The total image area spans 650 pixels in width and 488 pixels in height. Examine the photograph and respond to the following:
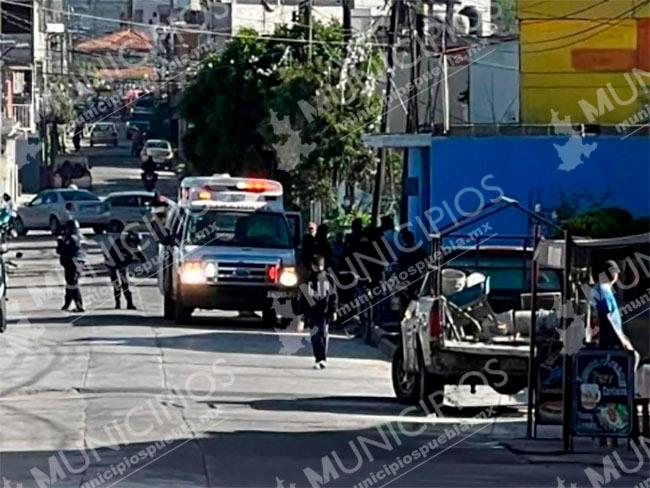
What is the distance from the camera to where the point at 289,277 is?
29.5m

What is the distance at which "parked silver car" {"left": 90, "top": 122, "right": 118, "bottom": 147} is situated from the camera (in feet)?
354

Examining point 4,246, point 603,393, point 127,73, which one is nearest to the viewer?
point 603,393

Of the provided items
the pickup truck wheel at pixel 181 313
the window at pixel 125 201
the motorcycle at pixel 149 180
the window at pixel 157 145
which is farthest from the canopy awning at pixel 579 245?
the window at pixel 157 145

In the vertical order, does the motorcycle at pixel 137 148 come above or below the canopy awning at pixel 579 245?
below

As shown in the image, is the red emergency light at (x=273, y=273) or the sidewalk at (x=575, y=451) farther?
the red emergency light at (x=273, y=273)

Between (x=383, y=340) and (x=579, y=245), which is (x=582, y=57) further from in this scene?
(x=579, y=245)

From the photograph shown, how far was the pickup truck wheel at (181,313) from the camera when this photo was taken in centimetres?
→ 2944

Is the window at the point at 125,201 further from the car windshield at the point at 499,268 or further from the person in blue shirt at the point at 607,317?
the person in blue shirt at the point at 607,317

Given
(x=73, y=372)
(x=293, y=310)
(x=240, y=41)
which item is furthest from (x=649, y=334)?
(x=240, y=41)

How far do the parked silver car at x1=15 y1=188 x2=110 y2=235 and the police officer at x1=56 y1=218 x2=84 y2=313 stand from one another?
75.9 ft

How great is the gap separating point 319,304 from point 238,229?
795 cm

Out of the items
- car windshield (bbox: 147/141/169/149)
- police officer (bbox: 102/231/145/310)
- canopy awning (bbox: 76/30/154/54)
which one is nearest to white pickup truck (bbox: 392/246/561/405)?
police officer (bbox: 102/231/145/310)

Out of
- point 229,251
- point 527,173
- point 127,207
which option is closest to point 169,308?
point 229,251

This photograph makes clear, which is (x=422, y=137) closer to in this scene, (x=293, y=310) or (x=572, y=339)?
(x=293, y=310)
